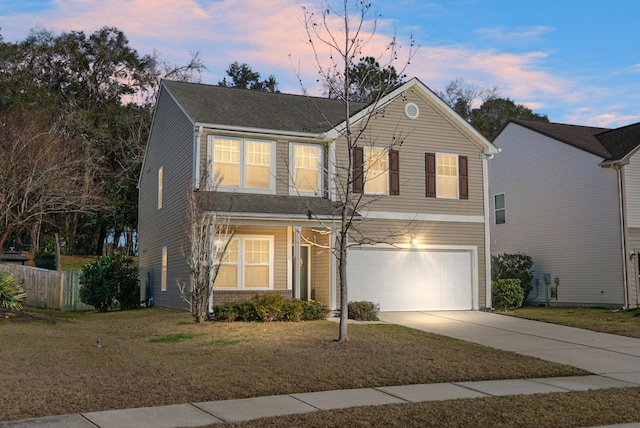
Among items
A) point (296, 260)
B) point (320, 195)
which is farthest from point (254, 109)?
point (296, 260)

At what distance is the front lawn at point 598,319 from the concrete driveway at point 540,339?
466 mm

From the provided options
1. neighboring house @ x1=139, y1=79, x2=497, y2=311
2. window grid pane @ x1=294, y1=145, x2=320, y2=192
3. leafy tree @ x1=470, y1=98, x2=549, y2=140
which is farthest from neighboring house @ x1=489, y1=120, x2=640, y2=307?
leafy tree @ x1=470, y1=98, x2=549, y2=140

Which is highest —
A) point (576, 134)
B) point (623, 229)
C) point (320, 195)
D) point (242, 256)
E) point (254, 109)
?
point (576, 134)

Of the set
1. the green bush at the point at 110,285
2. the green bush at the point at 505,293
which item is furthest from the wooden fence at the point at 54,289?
the green bush at the point at 505,293

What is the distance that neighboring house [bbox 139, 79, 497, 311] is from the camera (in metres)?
18.8

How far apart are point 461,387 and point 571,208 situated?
1773cm

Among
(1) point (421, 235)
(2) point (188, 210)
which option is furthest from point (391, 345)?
(1) point (421, 235)

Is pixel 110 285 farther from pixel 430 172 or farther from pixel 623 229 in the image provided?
pixel 623 229

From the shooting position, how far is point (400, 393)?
893 cm

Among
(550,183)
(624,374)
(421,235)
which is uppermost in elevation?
(550,183)

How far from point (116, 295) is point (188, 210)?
29.5 feet

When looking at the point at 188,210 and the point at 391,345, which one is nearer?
the point at 391,345

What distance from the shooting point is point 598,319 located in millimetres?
19453

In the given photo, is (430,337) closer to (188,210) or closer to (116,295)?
(188,210)
